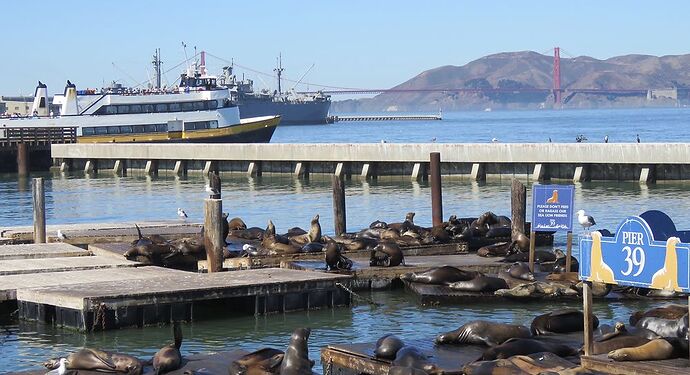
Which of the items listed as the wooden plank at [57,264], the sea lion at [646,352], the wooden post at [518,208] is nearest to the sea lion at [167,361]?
the sea lion at [646,352]

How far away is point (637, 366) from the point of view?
8.24 meters

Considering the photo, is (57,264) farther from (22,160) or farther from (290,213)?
(22,160)

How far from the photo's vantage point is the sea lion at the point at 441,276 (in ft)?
46.9

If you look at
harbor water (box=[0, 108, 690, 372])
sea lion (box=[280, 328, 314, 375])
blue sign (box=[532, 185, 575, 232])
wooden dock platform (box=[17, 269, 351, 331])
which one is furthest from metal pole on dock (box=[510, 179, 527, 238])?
sea lion (box=[280, 328, 314, 375])

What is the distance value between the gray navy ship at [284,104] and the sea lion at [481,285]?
113 m

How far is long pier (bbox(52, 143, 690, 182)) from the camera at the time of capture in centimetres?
3275

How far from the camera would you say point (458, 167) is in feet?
121

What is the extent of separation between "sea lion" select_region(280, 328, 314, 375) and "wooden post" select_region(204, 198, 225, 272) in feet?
18.7

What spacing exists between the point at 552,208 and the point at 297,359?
5.52m

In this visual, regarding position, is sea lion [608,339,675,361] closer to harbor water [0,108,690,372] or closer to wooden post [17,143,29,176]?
harbor water [0,108,690,372]

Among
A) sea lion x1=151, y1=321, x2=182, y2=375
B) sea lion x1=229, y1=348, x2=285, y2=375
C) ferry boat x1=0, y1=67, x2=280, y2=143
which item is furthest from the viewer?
ferry boat x1=0, y1=67, x2=280, y2=143

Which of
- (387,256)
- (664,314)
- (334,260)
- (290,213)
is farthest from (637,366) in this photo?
(290,213)

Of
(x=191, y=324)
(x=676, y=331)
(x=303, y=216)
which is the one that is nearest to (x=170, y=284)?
(x=191, y=324)

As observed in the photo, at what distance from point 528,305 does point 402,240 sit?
380 centimetres
